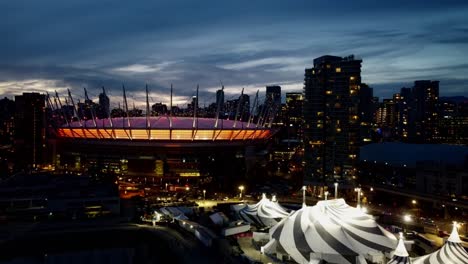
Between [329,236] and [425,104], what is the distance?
514 feet

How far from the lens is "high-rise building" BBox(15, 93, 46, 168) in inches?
4835

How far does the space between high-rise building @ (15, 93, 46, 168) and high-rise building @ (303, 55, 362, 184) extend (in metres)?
71.9

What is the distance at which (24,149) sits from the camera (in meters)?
125

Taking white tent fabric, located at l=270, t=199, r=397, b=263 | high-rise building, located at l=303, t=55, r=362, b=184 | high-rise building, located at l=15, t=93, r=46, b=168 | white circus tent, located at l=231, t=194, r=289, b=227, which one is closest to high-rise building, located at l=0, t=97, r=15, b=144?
high-rise building, located at l=15, t=93, r=46, b=168

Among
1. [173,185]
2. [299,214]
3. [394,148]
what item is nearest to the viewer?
[299,214]

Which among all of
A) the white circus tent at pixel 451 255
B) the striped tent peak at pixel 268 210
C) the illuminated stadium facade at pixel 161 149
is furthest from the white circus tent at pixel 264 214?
the illuminated stadium facade at pixel 161 149

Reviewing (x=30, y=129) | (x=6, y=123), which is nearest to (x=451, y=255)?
(x=30, y=129)

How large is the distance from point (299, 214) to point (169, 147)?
1685 inches

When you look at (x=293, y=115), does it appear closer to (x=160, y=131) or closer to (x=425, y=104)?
(x=425, y=104)

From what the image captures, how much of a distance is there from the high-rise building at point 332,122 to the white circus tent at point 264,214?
95.9 feet

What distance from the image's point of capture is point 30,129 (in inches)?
5330

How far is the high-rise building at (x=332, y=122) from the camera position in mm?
72444

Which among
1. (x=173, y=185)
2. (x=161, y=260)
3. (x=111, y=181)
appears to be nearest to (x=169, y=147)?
(x=173, y=185)

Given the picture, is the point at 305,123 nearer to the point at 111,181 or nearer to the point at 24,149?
the point at 111,181
